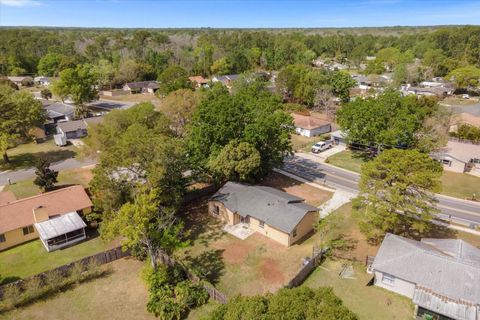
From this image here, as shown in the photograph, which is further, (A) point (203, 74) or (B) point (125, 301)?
(A) point (203, 74)

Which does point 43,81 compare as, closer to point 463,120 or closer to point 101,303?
point 101,303

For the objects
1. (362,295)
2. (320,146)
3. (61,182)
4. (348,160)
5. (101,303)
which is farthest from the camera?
(320,146)

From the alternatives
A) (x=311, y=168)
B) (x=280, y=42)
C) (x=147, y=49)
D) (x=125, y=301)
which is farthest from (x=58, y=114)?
(x=280, y=42)

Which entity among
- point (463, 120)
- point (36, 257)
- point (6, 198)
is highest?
point (6, 198)

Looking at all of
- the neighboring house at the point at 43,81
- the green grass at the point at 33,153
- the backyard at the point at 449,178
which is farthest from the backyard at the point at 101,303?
the neighboring house at the point at 43,81

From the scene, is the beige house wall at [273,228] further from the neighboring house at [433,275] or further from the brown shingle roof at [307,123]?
the brown shingle roof at [307,123]

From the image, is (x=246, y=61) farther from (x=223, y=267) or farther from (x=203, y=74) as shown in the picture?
(x=223, y=267)

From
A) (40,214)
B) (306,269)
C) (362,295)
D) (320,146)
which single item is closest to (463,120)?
(320,146)
